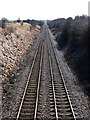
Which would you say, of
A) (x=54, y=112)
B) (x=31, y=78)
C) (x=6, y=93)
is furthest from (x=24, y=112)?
(x=31, y=78)

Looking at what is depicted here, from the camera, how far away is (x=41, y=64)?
31.0 m

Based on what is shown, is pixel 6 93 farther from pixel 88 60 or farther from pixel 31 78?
pixel 88 60

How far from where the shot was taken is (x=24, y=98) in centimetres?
1892

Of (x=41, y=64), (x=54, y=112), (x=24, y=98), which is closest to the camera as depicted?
(x=54, y=112)

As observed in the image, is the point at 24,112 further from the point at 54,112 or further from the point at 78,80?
the point at 78,80

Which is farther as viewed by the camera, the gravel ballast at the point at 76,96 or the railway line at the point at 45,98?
the gravel ballast at the point at 76,96

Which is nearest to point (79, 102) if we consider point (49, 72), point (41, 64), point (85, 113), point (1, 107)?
point (85, 113)

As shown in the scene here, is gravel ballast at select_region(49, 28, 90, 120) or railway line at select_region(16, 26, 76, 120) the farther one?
gravel ballast at select_region(49, 28, 90, 120)

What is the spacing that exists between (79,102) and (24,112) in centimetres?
385

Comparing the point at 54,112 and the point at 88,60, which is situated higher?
the point at 88,60

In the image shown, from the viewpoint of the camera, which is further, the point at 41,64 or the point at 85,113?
the point at 41,64

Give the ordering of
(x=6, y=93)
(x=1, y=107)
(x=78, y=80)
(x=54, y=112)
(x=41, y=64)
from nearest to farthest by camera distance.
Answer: (x=54, y=112), (x=1, y=107), (x=6, y=93), (x=78, y=80), (x=41, y=64)

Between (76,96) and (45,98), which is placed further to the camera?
(76,96)

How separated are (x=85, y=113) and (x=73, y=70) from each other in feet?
40.0
